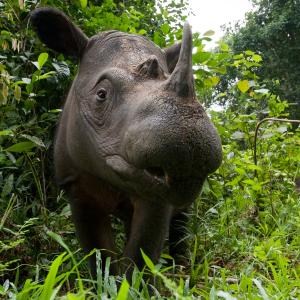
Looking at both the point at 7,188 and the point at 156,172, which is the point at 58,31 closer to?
the point at 7,188

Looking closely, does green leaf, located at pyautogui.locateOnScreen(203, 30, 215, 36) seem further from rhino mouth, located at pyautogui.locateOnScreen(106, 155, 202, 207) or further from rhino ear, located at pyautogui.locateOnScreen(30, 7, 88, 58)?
rhino mouth, located at pyautogui.locateOnScreen(106, 155, 202, 207)

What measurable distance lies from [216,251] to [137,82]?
5.97ft

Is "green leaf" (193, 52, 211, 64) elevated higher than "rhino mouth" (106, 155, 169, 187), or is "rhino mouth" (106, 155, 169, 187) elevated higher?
"green leaf" (193, 52, 211, 64)

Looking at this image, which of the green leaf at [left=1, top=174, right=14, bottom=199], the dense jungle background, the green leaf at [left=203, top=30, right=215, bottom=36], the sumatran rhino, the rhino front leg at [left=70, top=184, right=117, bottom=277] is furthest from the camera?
the green leaf at [left=203, top=30, right=215, bottom=36]

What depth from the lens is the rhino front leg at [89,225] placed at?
325 centimetres

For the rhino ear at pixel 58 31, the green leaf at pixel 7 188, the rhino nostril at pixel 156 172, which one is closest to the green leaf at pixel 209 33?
the rhino ear at pixel 58 31

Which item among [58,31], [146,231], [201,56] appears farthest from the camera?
[201,56]

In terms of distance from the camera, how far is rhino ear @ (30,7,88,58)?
331 cm

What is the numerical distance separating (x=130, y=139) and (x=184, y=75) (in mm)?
376

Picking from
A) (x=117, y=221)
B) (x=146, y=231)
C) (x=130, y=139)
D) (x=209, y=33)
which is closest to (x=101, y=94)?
(x=130, y=139)

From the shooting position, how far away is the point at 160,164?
2.05m

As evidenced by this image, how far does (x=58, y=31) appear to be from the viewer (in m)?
3.43

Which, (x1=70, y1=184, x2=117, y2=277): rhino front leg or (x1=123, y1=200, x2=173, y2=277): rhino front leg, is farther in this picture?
(x1=70, y1=184, x2=117, y2=277): rhino front leg

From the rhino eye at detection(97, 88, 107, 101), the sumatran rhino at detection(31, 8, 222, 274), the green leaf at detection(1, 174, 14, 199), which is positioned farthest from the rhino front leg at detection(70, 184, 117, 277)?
the rhino eye at detection(97, 88, 107, 101)
